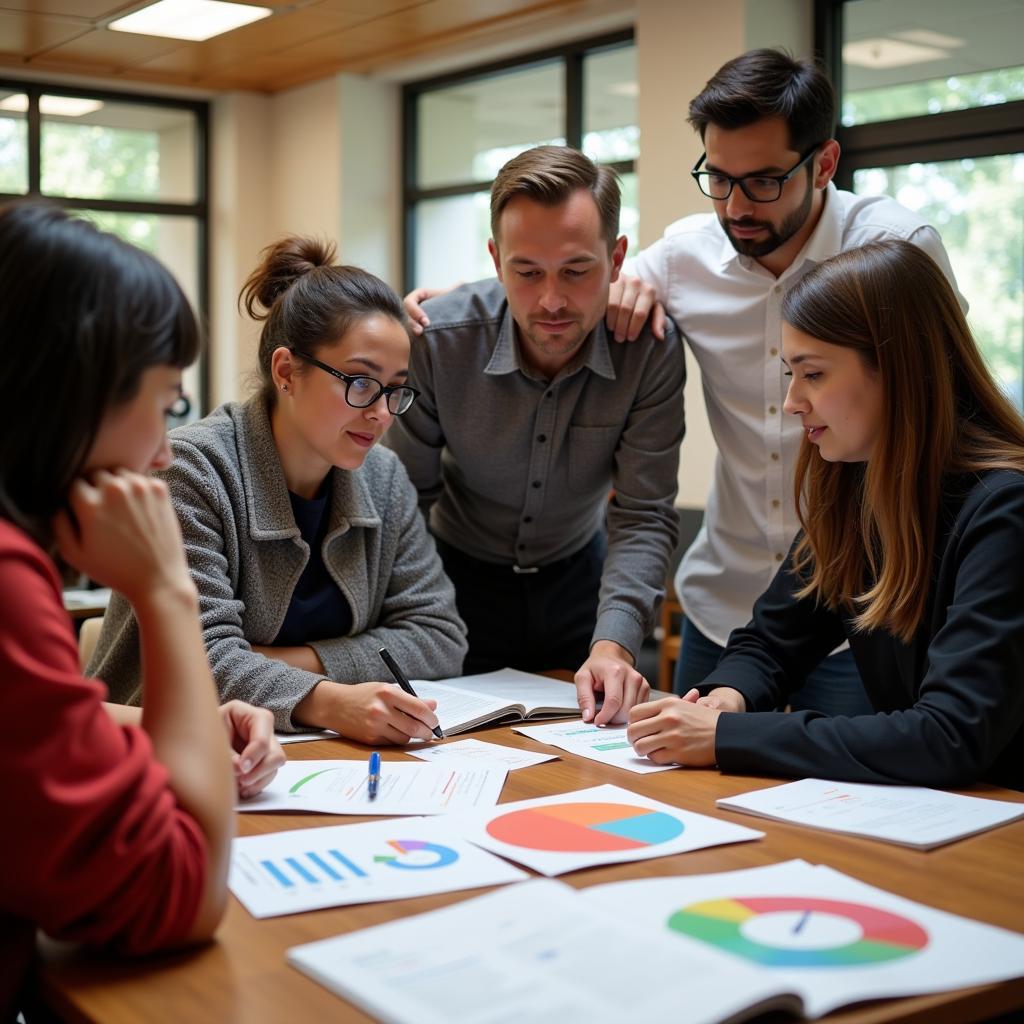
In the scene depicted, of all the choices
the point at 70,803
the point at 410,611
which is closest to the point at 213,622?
the point at 410,611

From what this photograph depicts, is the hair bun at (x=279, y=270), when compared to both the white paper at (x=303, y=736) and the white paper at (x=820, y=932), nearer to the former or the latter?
the white paper at (x=303, y=736)

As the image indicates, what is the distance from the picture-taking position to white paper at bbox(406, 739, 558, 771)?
1.79m

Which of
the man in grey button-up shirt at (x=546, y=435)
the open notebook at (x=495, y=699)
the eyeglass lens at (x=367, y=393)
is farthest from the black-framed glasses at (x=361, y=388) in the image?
the open notebook at (x=495, y=699)

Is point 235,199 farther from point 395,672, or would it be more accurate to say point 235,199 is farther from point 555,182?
point 395,672

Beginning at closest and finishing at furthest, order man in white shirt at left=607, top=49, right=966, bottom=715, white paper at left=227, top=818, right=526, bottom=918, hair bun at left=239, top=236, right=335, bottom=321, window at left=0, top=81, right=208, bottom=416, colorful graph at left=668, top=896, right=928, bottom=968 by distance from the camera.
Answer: colorful graph at left=668, top=896, right=928, bottom=968 < white paper at left=227, top=818, right=526, bottom=918 < hair bun at left=239, top=236, right=335, bottom=321 < man in white shirt at left=607, top=49, right=966, bottom=715 < window at left=0, top=81, right=208, bottom=416

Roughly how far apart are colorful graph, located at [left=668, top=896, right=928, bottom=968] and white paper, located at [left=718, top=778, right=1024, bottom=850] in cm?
26

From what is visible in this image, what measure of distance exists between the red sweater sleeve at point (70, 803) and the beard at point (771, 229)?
167cm

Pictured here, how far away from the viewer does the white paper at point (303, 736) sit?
1917mm

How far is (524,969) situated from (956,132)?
4343mm

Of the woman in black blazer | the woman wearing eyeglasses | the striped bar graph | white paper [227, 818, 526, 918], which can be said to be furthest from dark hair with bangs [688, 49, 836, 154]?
the striped bar graph

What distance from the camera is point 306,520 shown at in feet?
7.17

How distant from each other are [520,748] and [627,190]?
15.0ft

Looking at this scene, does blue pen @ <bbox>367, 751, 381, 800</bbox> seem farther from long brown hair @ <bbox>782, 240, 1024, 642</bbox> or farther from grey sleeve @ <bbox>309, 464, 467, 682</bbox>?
long brown hair @ <bbox>782, 240, 1024, 642</bbox>

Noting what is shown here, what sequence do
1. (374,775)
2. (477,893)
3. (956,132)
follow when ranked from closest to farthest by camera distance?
(477,893)
(374,775)
(956,132)
